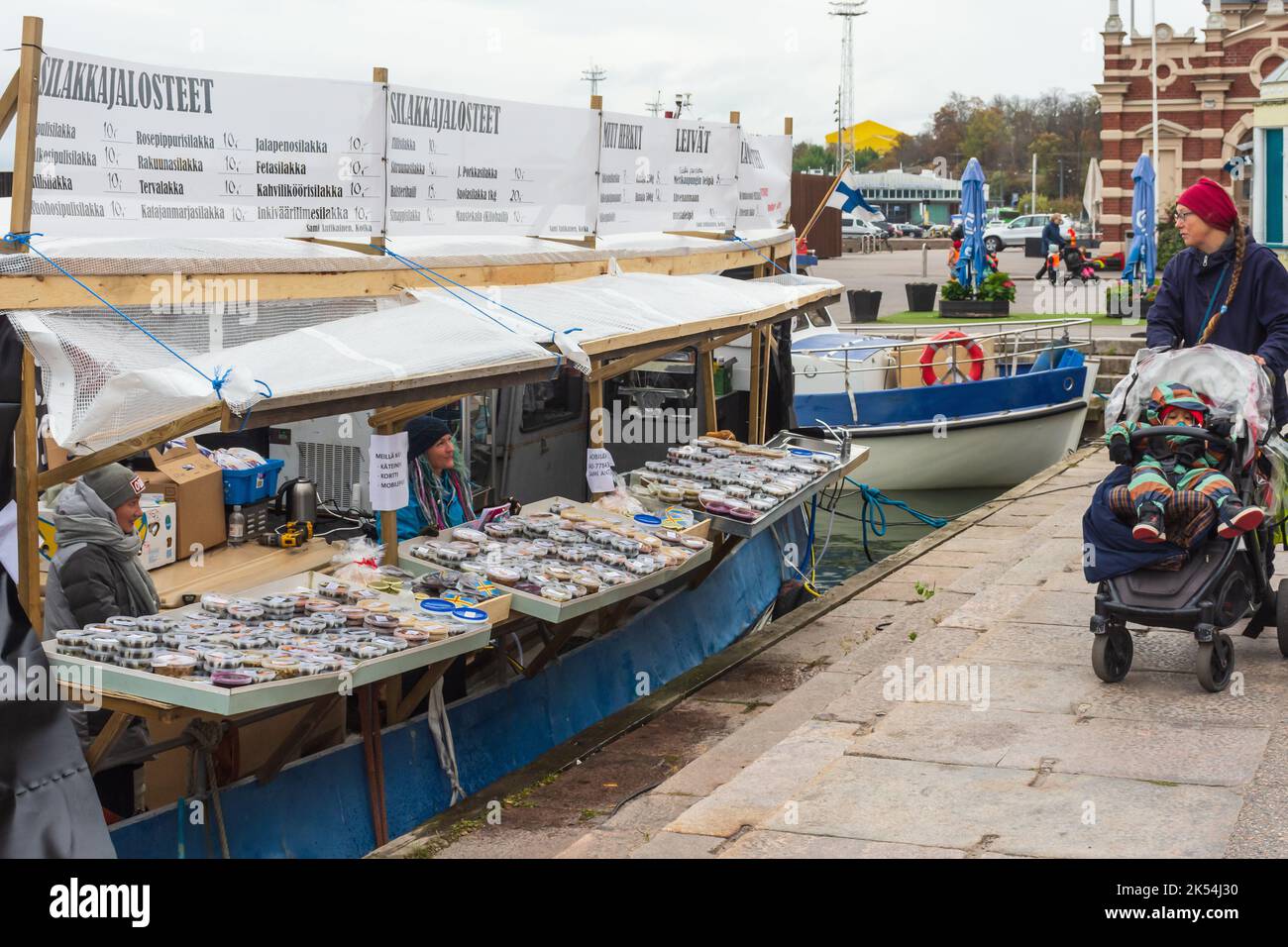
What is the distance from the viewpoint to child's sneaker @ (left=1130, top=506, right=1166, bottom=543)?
7.04 metres

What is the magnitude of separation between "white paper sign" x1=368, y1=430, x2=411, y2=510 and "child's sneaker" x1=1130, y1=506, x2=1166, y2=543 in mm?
3471

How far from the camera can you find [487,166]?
8.27 meters

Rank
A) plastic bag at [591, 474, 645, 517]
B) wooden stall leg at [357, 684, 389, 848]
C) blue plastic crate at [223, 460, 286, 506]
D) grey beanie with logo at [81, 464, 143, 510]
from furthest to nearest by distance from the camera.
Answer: plastic bag at [591, 474, 645, 517] → blue plastic crate at [223, 460, 286, 506] → wooden stall leg at [357, 684, 389, 848] → grey beanie with logo at [81, 464, 143, 510]

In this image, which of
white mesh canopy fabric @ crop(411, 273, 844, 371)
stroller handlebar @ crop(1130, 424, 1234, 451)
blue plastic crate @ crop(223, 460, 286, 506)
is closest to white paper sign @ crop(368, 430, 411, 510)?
white mesh canopy fabric @ crop(411, 273, 844, 371)

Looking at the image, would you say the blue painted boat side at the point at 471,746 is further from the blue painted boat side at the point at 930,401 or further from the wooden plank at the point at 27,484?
the blue painted boat side at the point at 930,401

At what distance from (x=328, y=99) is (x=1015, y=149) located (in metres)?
121

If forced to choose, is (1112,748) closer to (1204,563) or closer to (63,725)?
(1204,563)

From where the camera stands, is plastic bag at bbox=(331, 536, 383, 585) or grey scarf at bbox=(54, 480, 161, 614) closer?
grey scarf at bbox=(54, 480, 161, 614)

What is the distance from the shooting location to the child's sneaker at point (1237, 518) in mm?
6992

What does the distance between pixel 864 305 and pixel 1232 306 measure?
2205 cm

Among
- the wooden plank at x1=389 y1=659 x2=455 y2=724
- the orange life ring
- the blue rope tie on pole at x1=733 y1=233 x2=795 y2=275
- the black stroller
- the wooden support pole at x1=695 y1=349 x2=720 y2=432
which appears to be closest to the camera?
the wooden plank at x1=389 y1=659 x2=455 y2=724

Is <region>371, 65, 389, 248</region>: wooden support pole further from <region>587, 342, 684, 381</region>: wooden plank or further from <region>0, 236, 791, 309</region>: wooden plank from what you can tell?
<region>587, 342, 684, 381</region>: wooden plank

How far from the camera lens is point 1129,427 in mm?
7441

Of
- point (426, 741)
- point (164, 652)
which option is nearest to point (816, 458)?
point (426, 741)
